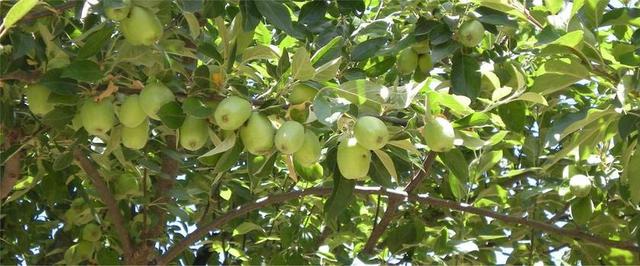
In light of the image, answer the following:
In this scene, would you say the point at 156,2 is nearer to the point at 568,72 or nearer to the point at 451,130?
the point at 451,130

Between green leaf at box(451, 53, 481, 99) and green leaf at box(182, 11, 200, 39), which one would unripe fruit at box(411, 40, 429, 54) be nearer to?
green leaf at box(451, 53, 481, 99)

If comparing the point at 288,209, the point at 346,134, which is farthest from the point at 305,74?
the point at 288,209

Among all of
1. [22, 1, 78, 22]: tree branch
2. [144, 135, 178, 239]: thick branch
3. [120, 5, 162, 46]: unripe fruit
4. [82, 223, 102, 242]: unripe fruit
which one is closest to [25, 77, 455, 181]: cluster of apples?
[120, 5, 162, 46]: unripe fruit

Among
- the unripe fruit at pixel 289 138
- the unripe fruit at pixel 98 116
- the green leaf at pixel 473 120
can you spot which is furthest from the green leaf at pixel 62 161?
the green leaf at pixel 473 120

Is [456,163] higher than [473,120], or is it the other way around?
[473,120]

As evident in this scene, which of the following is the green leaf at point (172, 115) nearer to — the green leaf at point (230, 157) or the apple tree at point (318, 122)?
the apple tree at point (318, 122)

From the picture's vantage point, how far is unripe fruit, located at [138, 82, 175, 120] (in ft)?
6.24

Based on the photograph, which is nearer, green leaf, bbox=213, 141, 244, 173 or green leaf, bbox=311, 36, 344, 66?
green leaf, bbox=213, 141, 244, 173

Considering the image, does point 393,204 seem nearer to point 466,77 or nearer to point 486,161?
point 486,161

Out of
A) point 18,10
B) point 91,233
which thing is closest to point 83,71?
point 18,10

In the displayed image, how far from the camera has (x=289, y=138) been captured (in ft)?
5.79

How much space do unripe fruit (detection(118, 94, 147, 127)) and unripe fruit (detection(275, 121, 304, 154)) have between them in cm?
35

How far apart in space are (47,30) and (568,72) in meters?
1.22

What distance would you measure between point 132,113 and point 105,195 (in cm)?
77
